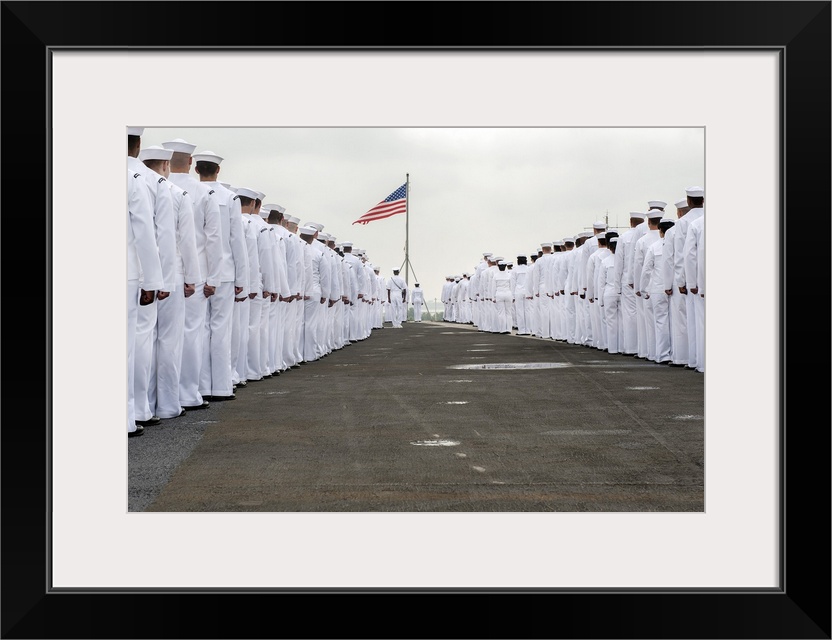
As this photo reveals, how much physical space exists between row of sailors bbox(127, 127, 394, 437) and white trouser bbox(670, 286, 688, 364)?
570 centimetres

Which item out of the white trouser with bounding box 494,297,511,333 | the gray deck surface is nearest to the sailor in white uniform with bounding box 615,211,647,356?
the gray deck surface

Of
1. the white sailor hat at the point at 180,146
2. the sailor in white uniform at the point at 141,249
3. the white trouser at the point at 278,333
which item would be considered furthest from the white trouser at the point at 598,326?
the sailor in white uniform at the point at 141,249

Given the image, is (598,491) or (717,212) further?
(598,491)

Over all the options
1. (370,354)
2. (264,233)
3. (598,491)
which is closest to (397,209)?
(370,354)

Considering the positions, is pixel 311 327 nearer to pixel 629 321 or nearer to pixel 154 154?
pixel 629 321

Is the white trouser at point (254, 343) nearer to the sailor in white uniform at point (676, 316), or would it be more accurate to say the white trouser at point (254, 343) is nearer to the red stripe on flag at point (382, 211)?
the sailor in white uniform at point (676, 316)

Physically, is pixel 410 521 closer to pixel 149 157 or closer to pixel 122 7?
pixel 122 7

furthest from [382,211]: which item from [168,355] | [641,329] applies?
[168,355]

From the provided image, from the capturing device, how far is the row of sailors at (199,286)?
7.06 metres

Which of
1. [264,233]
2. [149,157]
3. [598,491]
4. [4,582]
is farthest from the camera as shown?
[264,233]

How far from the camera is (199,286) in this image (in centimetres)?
930

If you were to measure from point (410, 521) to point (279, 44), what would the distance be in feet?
4.62

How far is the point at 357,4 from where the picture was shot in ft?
8.40

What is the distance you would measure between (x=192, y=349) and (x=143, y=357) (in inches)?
61.1
